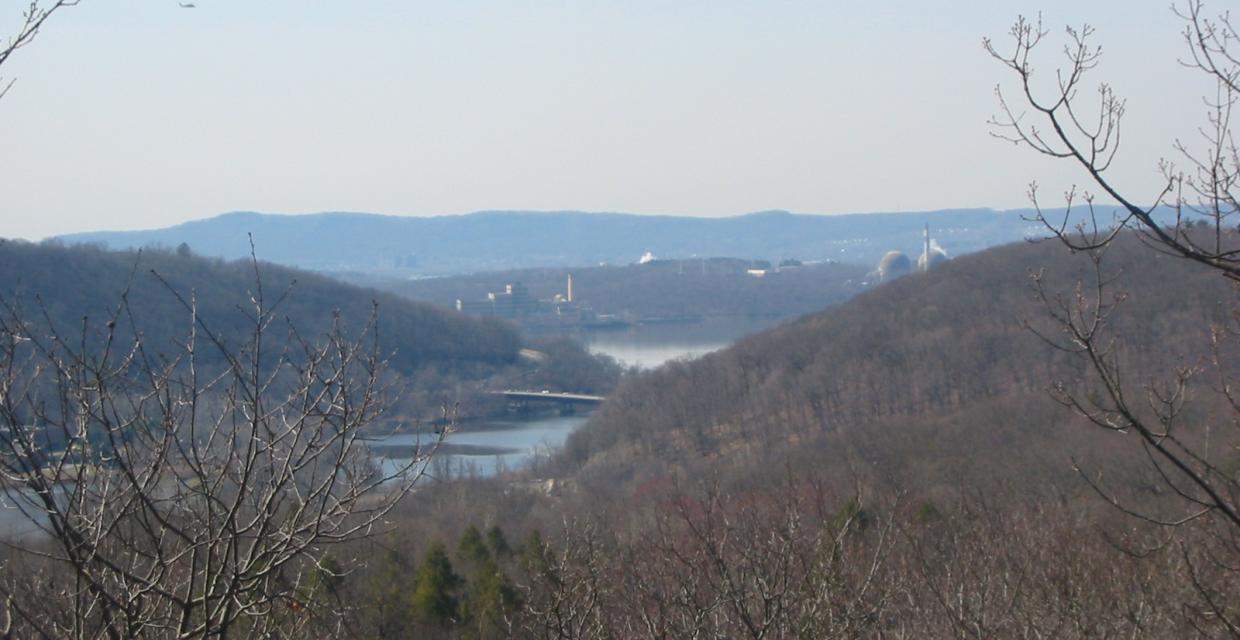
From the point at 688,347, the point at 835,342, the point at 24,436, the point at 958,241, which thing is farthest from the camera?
the point at 958,241

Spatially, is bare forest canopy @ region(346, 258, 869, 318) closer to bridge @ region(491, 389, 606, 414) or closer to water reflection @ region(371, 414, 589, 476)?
bridge @ region(491, 389, 606, 414)

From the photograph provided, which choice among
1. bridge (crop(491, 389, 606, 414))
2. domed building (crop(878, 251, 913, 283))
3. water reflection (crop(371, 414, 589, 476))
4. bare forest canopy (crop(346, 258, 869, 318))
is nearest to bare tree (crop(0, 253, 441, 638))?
water reflection (crop(371, 414, 589, 476))

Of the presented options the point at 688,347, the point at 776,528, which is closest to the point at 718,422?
the point at 688,347

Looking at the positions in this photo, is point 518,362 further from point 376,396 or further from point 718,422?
point 376,396

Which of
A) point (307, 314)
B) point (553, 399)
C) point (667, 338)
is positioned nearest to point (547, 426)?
point (553, 399)

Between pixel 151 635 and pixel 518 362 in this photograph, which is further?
pixel 518 362

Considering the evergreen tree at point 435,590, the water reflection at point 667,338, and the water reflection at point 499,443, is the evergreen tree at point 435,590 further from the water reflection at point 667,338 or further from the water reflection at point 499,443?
the water reflection at point 667,338
